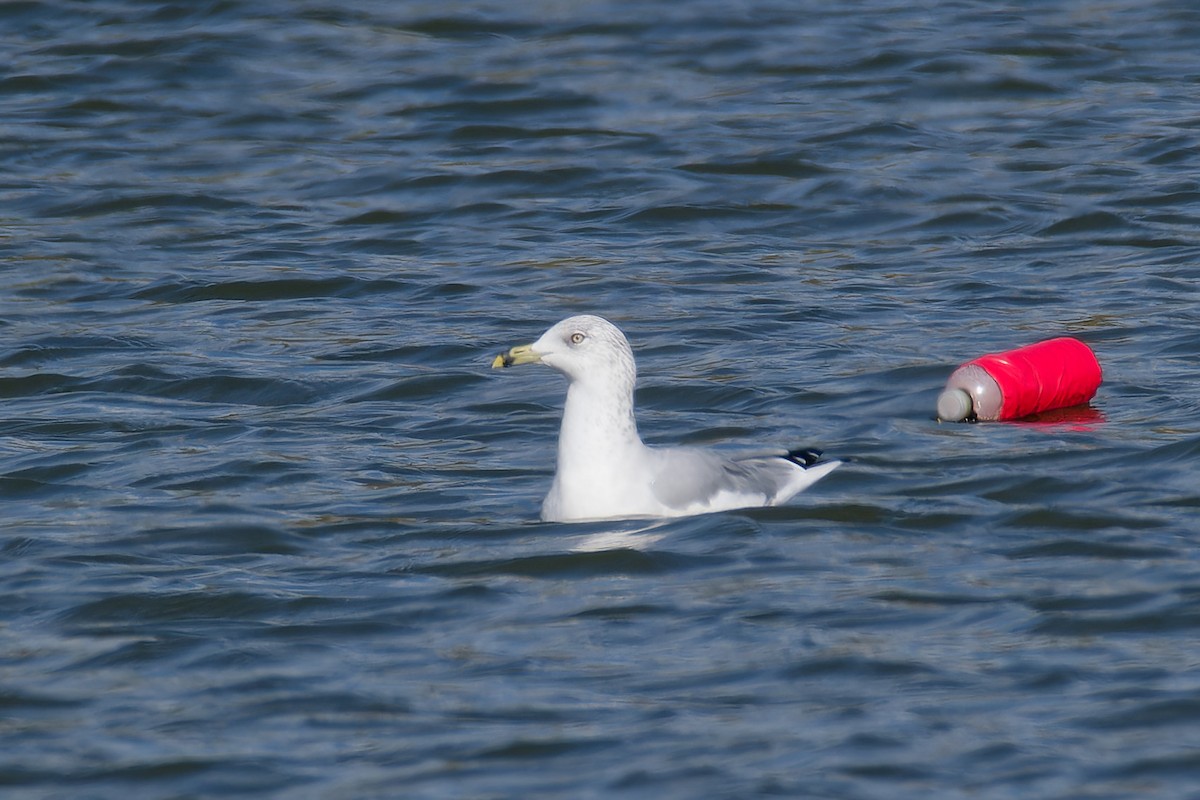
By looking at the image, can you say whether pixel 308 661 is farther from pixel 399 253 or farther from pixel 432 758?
pixel 399 253

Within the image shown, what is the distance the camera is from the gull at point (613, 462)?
8.52 metres

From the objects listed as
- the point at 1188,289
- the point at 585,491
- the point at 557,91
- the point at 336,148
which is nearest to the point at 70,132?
the point at 336,148

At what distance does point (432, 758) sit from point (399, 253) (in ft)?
28.2

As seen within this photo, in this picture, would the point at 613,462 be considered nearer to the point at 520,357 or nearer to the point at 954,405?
the point at 520,357

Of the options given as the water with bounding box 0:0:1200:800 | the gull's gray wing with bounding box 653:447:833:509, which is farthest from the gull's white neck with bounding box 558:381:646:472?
the water with bounding box 0:0:1200:800

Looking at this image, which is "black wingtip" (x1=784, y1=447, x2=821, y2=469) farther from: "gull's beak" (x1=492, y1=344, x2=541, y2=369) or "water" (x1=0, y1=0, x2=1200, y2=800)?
"gull's beak" (x1=492, y1=344, x2=541, y2=369)

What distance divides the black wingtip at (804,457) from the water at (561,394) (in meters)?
0.20

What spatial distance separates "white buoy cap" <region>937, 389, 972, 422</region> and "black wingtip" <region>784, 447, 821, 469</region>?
44.4 inches

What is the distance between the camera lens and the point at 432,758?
20.9ft

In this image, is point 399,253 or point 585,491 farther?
point 399,253

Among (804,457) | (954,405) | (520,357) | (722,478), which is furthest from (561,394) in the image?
(722,478)

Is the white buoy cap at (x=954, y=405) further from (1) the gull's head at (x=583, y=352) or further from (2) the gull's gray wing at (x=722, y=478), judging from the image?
(1) the gull's head at (x=583, y=352)

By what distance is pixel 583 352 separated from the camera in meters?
8.77

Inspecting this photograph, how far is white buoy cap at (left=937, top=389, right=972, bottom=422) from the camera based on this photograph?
1034 centimetres
